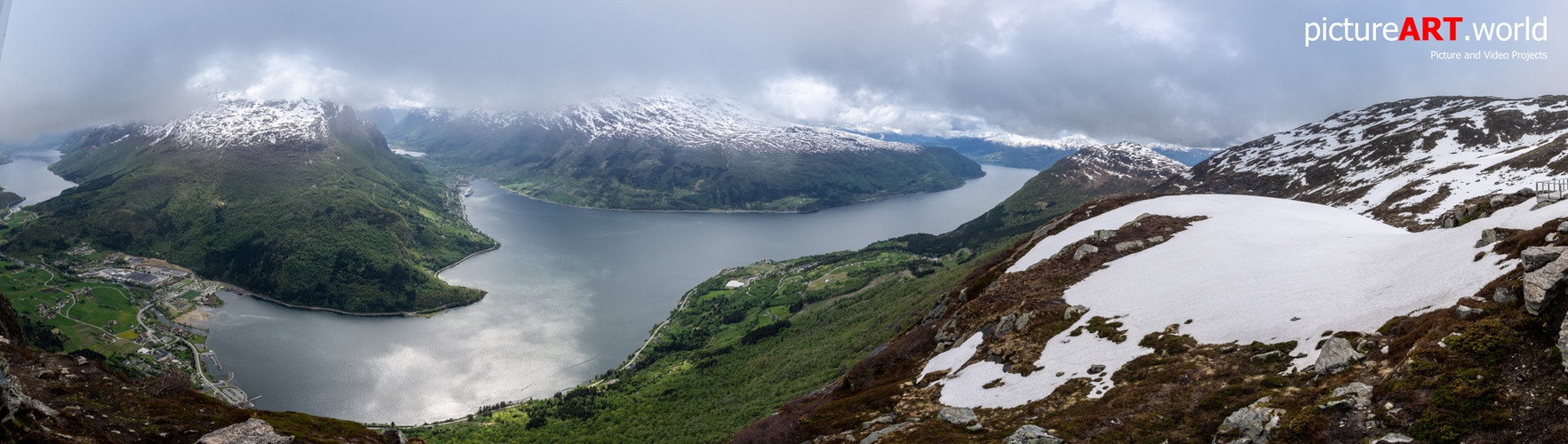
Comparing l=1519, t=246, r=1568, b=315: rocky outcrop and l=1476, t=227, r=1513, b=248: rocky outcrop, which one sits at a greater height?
l=1476, t=227, r=1513, b=248: rocky outcrop

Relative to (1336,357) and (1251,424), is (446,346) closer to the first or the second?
(1251,424)

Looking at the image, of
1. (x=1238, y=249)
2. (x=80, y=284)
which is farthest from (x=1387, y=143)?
(x=80, y=284)

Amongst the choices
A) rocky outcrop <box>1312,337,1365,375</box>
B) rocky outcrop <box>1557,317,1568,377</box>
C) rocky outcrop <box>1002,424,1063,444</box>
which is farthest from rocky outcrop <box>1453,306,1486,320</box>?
rocky outcrop <box>1002,424,1063,444</box>

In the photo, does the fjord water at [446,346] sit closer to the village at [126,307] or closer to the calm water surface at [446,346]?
the calm water surface at [446,346]

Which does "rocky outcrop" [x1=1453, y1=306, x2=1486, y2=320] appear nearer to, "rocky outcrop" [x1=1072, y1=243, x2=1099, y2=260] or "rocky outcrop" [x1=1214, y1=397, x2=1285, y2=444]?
"rocky outcrop" [x1=1214, y1=397, x2=1285, y2=444]

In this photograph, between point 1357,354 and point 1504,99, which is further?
point 1504,99

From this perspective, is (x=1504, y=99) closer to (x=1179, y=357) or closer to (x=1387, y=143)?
(x=1387, y=143)
